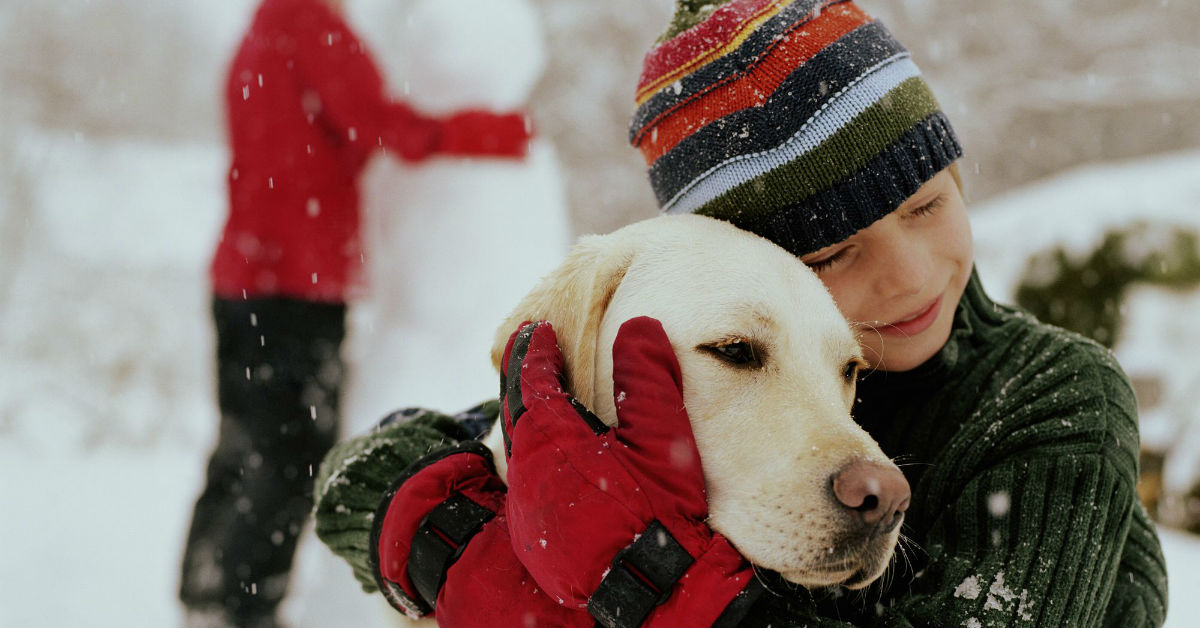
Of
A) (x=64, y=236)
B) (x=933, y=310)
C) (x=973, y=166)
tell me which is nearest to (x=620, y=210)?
(x=973, y=166)

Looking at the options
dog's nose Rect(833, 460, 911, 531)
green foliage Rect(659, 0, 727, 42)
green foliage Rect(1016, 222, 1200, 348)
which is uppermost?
green foliage Rect(659, 0, 727, 42)

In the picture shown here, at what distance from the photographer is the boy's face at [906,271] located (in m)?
1.96

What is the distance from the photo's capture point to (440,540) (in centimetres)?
162

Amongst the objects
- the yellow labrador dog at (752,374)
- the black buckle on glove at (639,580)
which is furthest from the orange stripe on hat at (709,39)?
the black buckle on glove at (639,580)

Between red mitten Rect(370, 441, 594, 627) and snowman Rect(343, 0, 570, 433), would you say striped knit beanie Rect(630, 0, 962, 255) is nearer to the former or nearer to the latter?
red mitten Rect(370, 441, 594, 627)

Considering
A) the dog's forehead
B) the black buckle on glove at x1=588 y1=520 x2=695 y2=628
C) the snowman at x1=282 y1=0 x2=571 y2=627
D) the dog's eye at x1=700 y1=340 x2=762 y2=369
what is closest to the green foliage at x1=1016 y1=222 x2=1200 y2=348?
the snowman at x1=282 y1=0 x2=571 y2=627

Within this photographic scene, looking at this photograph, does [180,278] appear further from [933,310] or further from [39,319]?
[933,310]

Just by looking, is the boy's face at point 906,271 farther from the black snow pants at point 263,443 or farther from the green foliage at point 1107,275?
the green foliage at point 1107,275

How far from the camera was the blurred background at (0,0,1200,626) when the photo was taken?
147 inches

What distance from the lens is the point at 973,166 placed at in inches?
526

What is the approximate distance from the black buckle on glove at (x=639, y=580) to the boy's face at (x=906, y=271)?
92 centimetres

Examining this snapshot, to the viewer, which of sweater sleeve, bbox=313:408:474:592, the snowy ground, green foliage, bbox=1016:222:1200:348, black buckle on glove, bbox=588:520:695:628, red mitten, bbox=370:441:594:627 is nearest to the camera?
black buckle on glove, bbox=588:520:695:628

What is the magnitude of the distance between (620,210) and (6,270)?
770cm

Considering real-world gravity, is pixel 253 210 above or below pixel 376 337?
above
